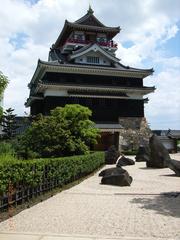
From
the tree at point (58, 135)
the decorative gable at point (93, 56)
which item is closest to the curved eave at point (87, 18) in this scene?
the decorative gable at point (93, 56)

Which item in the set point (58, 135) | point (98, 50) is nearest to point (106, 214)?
point (58, 135)

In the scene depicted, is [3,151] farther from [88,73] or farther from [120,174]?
[88,73]

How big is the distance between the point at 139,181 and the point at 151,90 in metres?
28.4

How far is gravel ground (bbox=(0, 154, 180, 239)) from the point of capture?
8211 millimetres

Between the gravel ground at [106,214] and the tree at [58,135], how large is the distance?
6322mm

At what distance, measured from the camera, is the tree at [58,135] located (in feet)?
70.3

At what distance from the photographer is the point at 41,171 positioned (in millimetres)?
13477

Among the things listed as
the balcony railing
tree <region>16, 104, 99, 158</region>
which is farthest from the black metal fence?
the balcony railing

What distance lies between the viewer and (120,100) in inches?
1797

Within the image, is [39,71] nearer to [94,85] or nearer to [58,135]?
[94,85]

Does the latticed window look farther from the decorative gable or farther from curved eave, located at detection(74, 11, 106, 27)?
curved eave, located at detection(74, 11, 106, 27)

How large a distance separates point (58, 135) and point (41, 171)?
848 cm

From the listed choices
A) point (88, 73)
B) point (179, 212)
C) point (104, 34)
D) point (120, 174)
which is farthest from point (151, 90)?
point (179, 212)

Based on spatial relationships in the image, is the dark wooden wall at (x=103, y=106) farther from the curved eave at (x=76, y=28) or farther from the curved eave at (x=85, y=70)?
the curved eave at (x=76, y=28)
